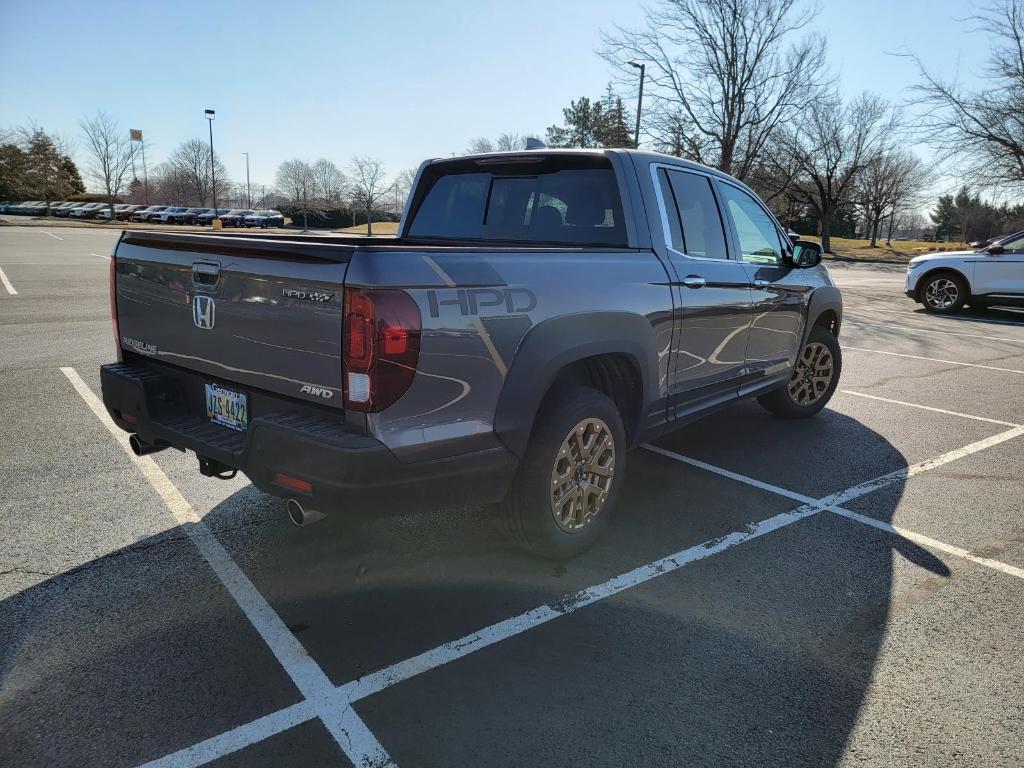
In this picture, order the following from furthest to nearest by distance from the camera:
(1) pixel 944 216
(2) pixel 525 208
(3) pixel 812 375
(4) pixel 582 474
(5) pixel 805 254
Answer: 1. (1) pixel 944 216
2. (3) pixel 812 375
3. (5) pixel 805 254
4. (2) pixel 525 208
5. (4) pixel 582 474

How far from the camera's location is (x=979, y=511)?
4219mm

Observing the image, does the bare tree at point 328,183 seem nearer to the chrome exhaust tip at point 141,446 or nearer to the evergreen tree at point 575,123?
the evergreen tree at point 575,123

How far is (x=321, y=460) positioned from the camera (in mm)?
2473

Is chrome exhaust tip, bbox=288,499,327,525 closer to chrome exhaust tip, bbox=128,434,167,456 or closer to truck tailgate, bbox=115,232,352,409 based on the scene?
truck tailgate, bbox=115,232,352,409

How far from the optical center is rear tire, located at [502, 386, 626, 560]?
123 inches

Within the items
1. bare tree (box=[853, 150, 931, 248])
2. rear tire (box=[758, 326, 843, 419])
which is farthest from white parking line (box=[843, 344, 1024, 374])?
bare tree (box=[853, 150, 931, 248])

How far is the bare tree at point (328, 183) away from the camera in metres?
60.4

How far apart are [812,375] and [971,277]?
32.8ft

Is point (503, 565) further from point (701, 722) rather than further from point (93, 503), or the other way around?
point (93, 503)

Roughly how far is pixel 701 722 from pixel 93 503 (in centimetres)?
333

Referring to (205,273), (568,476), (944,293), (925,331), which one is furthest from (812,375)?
(944,293)

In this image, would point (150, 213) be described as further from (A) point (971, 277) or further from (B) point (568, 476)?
(B) point (568, 476)

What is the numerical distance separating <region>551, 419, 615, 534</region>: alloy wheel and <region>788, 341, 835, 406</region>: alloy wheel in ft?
9.90

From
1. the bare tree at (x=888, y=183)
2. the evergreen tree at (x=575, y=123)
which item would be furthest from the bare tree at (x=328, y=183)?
the bare tree at (x=888, y=183)
